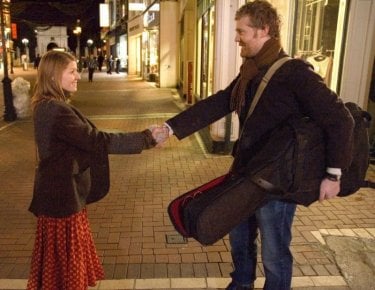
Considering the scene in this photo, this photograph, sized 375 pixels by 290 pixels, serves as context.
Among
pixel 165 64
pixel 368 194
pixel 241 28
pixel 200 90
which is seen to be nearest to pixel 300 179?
pixel 241 28

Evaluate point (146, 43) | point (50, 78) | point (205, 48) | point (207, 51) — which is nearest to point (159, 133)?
point (50, 78)

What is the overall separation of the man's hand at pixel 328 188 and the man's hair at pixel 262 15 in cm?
93

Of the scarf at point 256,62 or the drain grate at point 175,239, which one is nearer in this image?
the scarf at point 256,62

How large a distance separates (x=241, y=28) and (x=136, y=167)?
15.6 feet

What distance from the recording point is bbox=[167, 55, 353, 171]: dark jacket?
230 centimetres

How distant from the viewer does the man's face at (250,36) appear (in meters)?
2.52

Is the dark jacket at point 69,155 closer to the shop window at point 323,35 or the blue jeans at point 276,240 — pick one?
the blue jeans at point 276,240

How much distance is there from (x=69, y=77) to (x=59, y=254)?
1.16m

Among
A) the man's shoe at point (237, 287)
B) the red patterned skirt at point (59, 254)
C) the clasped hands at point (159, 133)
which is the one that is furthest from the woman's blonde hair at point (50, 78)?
the man's shoe at point (237, 287)

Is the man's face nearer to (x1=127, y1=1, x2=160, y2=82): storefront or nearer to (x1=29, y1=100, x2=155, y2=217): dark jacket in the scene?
(x1=29, y1=100, x2=155, y2=217): dark jacket

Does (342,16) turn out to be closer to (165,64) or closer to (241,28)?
(241,28)

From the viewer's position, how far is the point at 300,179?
2377mm

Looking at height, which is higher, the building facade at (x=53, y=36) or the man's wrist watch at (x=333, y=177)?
the building facade at (x=53, y=36)

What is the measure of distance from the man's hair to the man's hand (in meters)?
0.93
